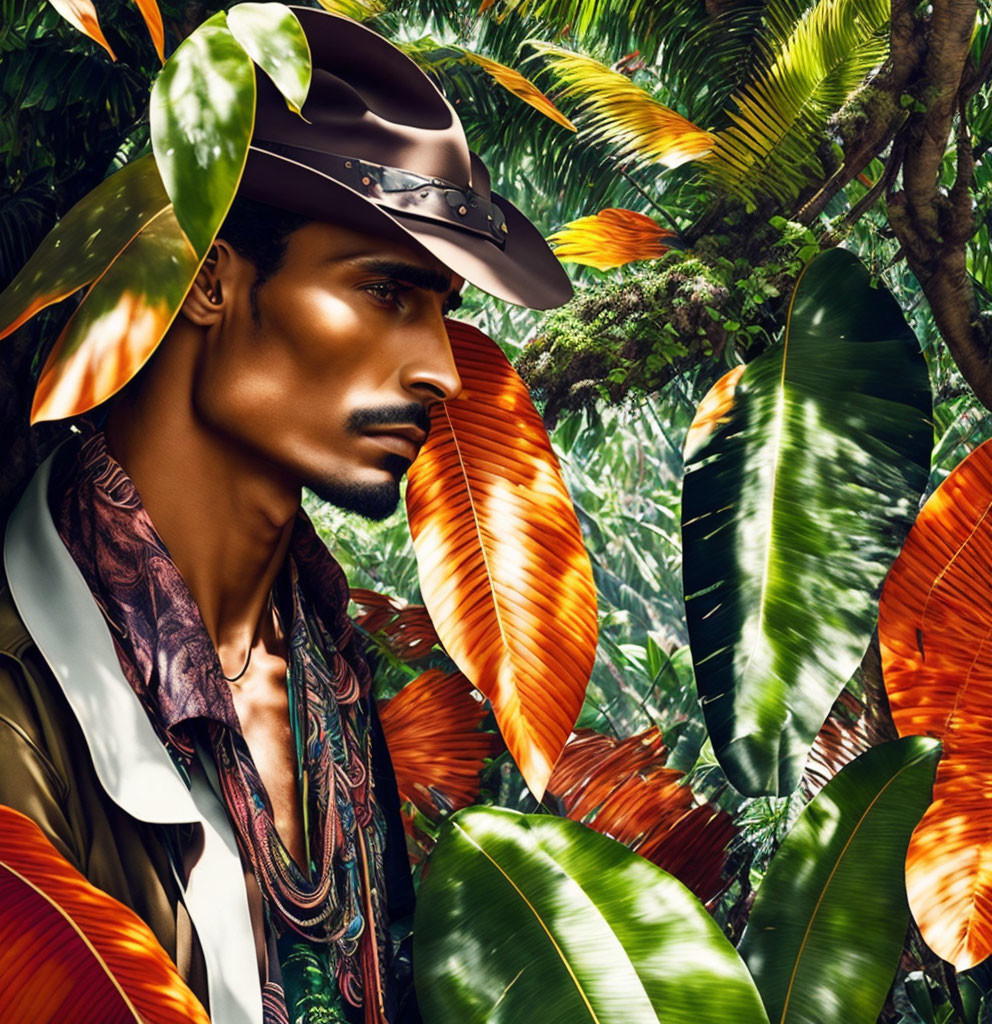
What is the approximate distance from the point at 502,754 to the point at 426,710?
0.16m

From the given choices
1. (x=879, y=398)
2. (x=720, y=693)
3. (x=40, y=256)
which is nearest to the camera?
(x=40, y=256)

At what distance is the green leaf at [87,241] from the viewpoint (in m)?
1.29

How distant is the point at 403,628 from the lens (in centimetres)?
199

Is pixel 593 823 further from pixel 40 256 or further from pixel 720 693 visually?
pixel 40 256

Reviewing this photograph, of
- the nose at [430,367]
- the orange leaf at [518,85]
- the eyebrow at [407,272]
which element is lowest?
the nose at [430,367]

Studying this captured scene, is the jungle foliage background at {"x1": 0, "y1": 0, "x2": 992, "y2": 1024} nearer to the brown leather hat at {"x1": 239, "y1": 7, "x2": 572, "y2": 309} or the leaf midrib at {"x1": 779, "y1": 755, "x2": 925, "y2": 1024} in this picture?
the leaf midrib at {"x1": 779, "y1": 755, "x2": 925, "y2": 1024}

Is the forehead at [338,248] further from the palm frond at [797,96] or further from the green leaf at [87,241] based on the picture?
the palm frond at [797,96]

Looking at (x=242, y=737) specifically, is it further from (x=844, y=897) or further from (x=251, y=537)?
(x=844, y=897)

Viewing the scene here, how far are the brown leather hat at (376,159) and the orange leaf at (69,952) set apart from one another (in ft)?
2.34

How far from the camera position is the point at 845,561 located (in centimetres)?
161

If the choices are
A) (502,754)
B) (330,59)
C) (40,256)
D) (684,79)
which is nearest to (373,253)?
(330,59)

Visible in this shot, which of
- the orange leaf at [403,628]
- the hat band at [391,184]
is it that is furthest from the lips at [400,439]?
the orange leaf at [403,628]

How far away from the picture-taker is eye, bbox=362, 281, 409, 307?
139 centimetres

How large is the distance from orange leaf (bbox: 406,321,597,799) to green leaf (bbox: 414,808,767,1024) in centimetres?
10
